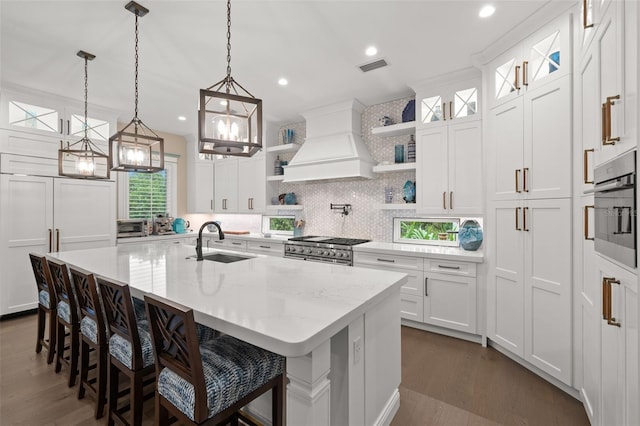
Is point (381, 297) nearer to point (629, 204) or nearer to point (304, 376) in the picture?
point (304, 376)

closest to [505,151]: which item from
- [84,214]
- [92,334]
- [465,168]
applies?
[465,168]

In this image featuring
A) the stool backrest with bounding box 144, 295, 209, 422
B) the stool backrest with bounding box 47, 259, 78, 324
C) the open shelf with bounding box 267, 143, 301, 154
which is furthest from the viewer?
the open shelf with bounding box 267, 143, 301, 154

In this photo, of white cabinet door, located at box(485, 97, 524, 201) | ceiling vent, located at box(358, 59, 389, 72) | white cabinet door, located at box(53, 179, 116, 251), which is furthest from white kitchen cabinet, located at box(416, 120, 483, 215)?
white cabinet door, located at box(53, 179, 116, 251)

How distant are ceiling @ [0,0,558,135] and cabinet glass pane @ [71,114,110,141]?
38 centimetres

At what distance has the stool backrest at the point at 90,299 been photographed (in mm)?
1781

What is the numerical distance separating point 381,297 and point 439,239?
2516 millimetres

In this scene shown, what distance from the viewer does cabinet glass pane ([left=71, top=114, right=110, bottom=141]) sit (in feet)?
13.6

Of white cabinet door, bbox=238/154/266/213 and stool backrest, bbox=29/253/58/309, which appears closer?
stool backrest, bbox=29/253/58/309

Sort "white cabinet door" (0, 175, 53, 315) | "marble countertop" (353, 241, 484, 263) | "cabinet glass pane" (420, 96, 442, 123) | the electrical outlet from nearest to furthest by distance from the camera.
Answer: the electrical outlet < "marble countertop" (353, 241, 484, 263) < "cabinet glass pane" (420, 96, 442, 123) < "white cabinet door" (0, 175, 53, 315)

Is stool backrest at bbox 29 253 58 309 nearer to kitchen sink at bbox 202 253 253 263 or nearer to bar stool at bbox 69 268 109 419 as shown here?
bar stool at bbox 69 268 109 419

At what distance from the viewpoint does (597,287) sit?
1529 millimetres

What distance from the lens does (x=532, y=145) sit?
7.91 feet

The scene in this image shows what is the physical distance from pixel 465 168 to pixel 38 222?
17.5ft

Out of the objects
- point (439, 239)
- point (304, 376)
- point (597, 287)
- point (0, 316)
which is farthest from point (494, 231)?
point (0, 316)
